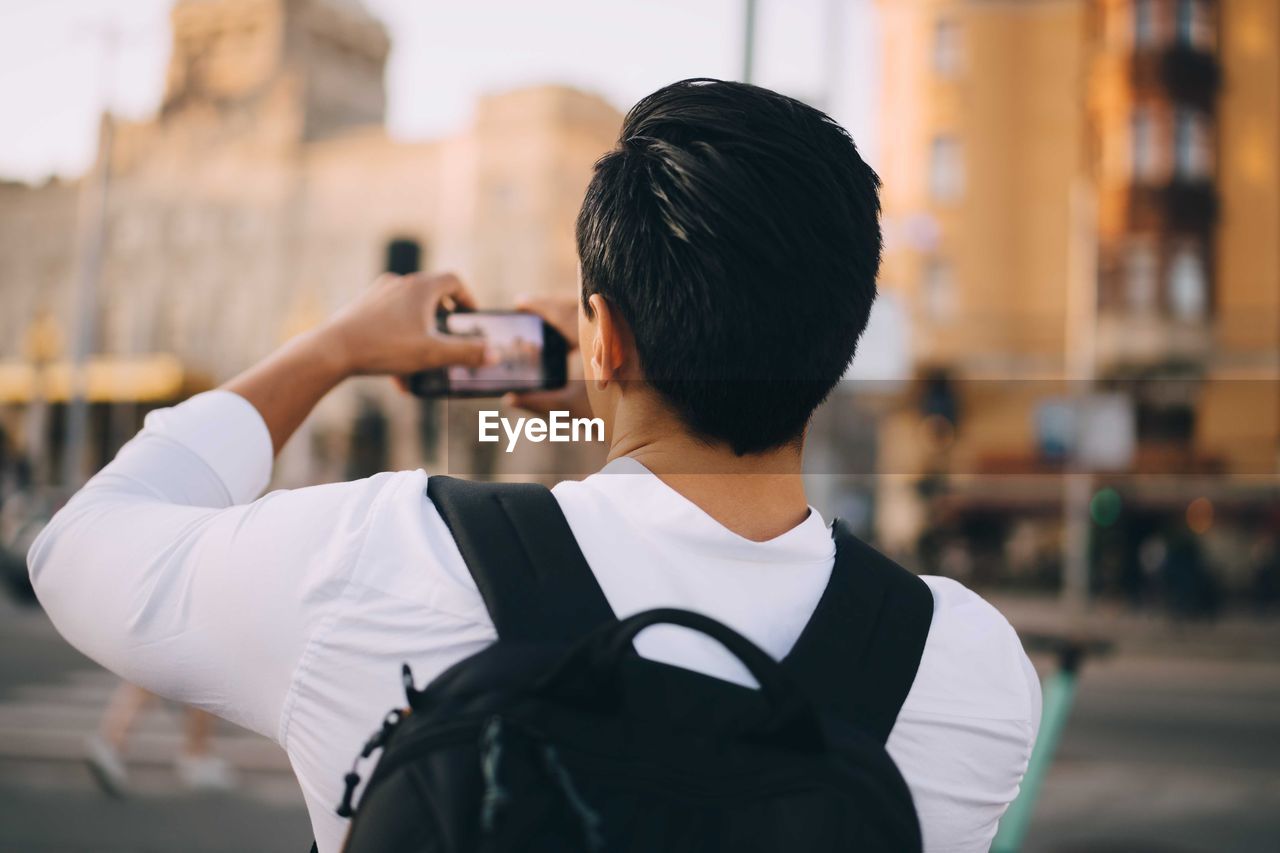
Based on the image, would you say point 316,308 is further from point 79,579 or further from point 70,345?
point 79,579

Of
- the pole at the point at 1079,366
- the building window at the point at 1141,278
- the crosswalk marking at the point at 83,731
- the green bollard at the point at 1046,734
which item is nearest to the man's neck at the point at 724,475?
the green bollard at the point at 1046,734

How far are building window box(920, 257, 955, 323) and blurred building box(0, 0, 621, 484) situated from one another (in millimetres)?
13182

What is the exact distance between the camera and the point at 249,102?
47.1 m

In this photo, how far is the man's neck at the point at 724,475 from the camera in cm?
113

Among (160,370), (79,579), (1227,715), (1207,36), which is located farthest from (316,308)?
(79,579)

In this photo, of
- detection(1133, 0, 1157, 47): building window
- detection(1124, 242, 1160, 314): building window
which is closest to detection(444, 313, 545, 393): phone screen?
detection(1124, 242, 1160, 314): building window

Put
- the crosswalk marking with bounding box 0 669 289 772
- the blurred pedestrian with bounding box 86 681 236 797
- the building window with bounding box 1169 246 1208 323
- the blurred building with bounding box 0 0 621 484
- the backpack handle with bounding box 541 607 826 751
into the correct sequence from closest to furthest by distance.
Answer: the backpack handle with bounding box 541 607 826 751 < the blurred pedestrian with bounding box 86 681 236 797 < the crosswalk marking with bounding box 0 669 289 772 < the building window with bounding box 1169 246 1208 323 < the blurred building with bounding box 0 0 621 484

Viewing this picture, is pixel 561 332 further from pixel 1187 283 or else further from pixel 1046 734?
pixel 1187 283

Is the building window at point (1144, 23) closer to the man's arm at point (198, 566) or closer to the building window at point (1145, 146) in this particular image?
the building window at point (1145, 146)

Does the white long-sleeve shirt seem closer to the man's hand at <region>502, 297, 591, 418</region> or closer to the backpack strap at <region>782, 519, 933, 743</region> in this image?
the backpack strap at <region>782, 519, 933, 743</region>

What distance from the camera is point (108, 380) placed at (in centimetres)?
4228

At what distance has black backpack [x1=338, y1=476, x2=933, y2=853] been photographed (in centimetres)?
91

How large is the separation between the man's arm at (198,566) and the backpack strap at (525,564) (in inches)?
3.6

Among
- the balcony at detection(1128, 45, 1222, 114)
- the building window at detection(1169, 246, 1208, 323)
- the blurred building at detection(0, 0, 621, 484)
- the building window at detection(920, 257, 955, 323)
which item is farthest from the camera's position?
the blurred building at detection(0, 0, 621, 484)
